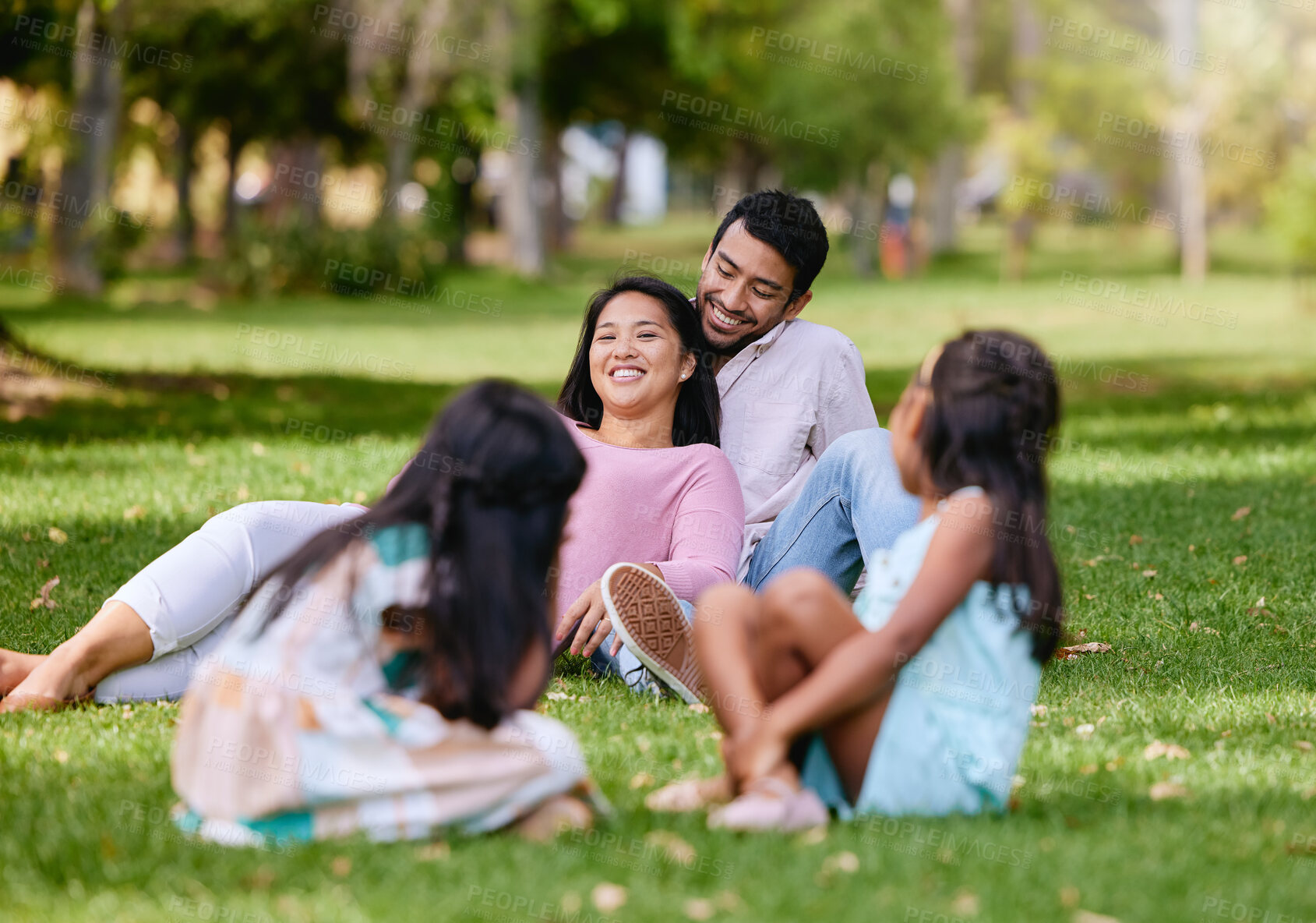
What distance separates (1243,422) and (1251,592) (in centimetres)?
617

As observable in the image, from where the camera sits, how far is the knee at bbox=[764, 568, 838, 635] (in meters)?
3.06

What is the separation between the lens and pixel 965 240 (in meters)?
49.4

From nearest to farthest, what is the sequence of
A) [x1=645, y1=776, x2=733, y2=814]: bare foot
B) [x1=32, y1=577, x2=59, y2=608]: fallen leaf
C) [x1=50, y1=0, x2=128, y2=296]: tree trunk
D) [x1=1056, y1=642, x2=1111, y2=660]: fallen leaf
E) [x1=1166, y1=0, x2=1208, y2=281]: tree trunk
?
[x1=645, y1=776, x2=733, y2=814]: bare foot, [x1=1056, y1=642, x2=1111, y2=660]: fallen leaf, [x1=32, y1=577, x2=59, y2=608]: fallen leaf, [x1=50, y1=0, x2=128, y2=296]: tree trunk, [x1=1166, y1=0, x2=1208, y2=281]: tree trunk

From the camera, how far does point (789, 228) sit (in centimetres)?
493

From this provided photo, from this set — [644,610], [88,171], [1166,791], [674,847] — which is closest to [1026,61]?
[88,171]

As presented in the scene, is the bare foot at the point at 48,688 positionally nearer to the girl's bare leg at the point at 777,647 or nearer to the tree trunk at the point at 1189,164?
the girl's bare leg at the point at 777,647

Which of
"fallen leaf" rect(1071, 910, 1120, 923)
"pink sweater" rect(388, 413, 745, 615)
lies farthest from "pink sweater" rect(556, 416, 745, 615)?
"fallen leaf" rect(1071, 910, 1120, 923)

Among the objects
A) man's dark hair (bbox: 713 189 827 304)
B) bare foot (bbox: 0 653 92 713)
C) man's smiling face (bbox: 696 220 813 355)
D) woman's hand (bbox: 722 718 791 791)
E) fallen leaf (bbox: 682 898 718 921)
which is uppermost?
man's dark hair (bbox: 713 189 827 304)

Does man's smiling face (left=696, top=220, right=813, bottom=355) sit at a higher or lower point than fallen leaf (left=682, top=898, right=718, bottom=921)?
higher

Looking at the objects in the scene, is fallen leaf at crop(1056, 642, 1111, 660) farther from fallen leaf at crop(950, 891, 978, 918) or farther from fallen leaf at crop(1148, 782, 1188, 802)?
fallen leaf at crop(950, 891, 978, 918)

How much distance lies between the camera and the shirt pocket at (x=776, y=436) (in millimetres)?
5016

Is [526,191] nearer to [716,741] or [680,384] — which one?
[680,384]

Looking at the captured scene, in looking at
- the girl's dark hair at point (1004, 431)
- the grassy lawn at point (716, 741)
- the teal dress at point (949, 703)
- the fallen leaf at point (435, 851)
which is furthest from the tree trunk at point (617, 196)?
the fallen leaf at point (435, 851)

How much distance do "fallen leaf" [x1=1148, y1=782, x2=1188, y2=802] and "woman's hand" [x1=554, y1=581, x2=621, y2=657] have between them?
1.58m
